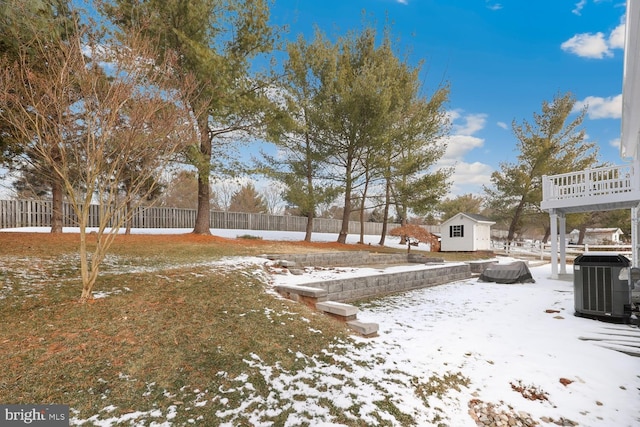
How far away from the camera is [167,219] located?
1703cm

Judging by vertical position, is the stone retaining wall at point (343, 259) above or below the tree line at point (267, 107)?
below

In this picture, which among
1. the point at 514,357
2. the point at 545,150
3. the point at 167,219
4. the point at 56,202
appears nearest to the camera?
the point at 514,357

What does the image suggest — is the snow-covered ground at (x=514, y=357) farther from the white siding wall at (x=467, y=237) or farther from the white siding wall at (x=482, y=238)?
the white siding wall at (x=482, y=238)

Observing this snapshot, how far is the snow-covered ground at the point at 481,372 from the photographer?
94.3 inches

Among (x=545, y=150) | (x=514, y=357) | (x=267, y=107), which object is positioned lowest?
(x=514, y=357)

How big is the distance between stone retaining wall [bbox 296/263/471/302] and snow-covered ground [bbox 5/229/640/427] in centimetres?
89

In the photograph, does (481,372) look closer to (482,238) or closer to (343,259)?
(343,259)

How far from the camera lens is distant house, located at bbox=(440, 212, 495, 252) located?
1762cm

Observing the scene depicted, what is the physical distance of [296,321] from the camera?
3773mm

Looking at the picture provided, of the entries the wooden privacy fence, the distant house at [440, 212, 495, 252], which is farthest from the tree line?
the distant house at [440, 212, 495, 252]

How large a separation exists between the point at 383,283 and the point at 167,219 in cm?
1471

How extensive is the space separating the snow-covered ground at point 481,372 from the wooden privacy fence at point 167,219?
7.49 meters

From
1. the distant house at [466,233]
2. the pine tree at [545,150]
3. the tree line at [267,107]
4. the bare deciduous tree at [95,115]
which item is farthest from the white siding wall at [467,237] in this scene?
the bare deciduous tree at [95,115]

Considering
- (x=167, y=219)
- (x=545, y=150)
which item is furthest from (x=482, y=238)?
(x=167, y=219)
